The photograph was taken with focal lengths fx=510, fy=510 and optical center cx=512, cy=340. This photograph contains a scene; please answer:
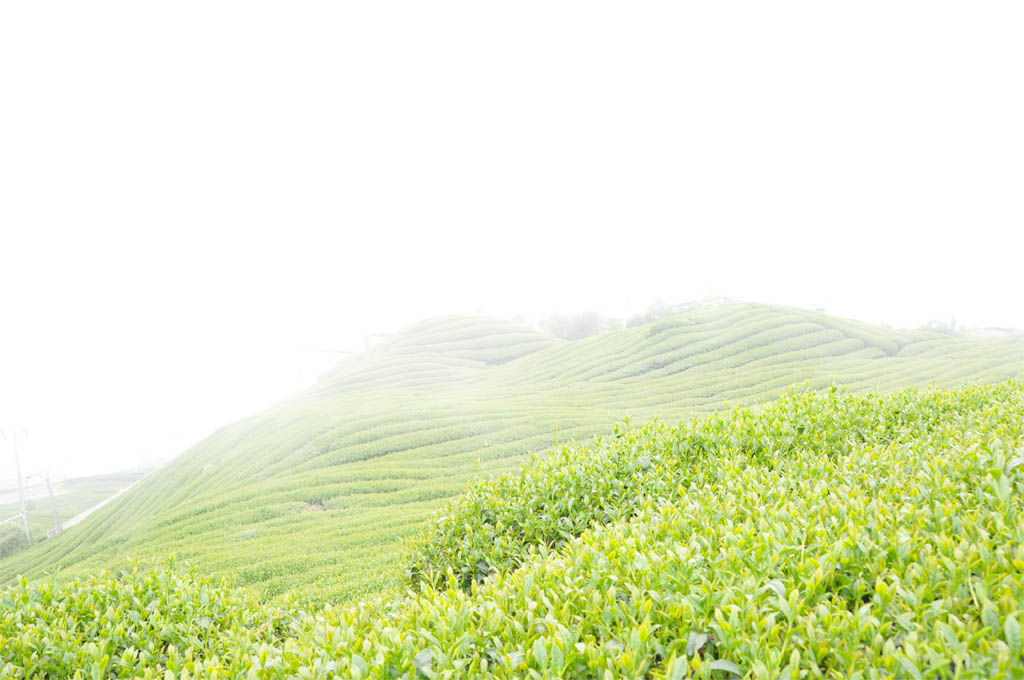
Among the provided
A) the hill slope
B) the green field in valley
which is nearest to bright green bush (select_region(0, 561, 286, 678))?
the hill slope

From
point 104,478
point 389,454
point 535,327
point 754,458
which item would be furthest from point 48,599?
point 104,478

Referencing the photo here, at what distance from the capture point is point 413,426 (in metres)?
16.9

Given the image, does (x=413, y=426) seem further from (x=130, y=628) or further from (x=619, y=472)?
(x=130, y=628)

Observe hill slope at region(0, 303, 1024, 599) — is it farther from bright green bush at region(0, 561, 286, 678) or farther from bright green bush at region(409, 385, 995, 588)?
bright green bush at region(0, 561, 286, 678)

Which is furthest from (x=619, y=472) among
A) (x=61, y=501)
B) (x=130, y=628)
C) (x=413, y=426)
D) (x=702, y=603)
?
(x=61, y=501)

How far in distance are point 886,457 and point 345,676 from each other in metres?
4.91

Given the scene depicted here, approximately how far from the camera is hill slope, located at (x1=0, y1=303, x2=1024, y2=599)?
10836 millimetres

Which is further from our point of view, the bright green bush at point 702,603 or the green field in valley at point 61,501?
the green field in valley at point 61,501

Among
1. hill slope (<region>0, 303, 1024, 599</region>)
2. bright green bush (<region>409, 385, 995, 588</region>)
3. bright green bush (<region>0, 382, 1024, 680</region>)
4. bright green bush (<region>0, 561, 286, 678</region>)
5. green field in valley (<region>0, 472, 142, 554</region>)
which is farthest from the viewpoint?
green field in valley (<region>0, 472, 142, 554</region>)

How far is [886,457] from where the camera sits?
479cm

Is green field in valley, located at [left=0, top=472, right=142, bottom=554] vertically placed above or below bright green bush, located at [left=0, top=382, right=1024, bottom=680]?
below

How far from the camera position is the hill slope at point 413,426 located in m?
10.8

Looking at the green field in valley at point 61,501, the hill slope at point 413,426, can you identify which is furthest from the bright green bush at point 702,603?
the green field in valley at point 61,501

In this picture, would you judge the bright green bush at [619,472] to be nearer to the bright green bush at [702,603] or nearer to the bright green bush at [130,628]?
the bright green bush at [702,603]
